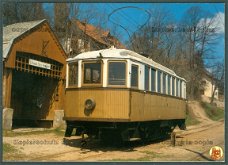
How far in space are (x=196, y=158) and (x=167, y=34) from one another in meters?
4.93

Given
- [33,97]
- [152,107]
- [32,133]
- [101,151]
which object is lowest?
[101,151]

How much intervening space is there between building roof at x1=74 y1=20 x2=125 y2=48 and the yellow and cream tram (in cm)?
571

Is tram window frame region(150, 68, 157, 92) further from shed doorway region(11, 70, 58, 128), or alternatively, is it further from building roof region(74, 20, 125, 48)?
shed doorway region(11, 70, 58, 128)

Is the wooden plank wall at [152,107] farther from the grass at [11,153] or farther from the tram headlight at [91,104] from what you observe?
the grass at [11,153]

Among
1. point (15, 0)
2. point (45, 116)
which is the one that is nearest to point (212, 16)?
point (15, 0)

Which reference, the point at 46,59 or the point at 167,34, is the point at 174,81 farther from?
the point at 46,59

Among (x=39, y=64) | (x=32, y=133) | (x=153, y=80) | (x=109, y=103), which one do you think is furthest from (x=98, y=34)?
(x=109, y=103)

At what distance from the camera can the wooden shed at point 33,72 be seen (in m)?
16.2

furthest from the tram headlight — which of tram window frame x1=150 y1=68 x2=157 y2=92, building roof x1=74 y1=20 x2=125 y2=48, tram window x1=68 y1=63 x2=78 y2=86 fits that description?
building roof x1=74 y1=20 x2=125 y2=48

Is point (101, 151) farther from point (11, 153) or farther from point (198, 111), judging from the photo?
point (198, 111)

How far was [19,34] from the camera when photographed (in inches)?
643

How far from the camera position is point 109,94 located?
12188mm

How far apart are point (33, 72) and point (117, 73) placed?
6.33m

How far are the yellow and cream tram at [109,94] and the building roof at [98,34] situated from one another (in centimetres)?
571
